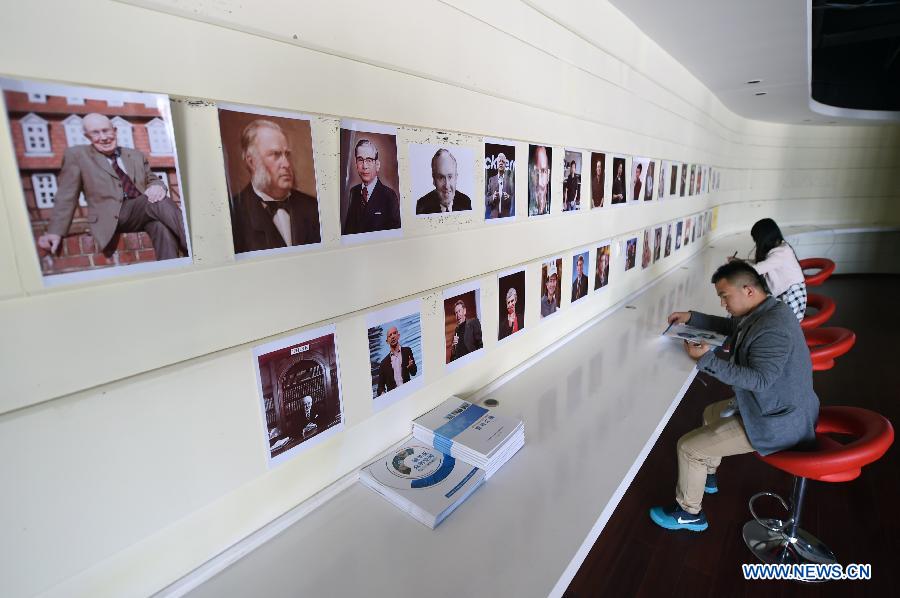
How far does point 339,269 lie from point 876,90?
381 inches

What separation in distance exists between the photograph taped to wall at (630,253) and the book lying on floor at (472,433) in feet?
6.31

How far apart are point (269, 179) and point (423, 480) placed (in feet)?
2.76

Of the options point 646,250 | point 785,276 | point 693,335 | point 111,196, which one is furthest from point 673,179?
point 111,196

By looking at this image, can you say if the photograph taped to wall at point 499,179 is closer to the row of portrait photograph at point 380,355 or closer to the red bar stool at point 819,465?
the row of portrait photograph at point 380,355

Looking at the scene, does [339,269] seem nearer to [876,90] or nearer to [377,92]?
[377,92]

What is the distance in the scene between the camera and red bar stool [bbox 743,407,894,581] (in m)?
1.51

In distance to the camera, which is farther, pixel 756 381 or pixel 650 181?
pixel 650 181

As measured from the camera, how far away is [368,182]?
1133mm

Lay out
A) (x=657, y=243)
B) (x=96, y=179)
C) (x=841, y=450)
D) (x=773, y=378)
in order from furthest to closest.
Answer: (x=657, y=243)
(x=773, y=378)
(x=841, y=450)
(x=96, y=179)

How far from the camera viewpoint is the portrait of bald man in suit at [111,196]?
68 cm

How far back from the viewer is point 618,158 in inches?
101

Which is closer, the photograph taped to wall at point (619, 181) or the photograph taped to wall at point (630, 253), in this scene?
the photograph taped to wall at point (619, 181)

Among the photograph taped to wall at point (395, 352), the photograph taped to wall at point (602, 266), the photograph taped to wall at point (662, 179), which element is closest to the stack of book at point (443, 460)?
the photograph taped to wall at point (395, 352)

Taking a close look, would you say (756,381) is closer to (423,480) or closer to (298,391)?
(423,480)
